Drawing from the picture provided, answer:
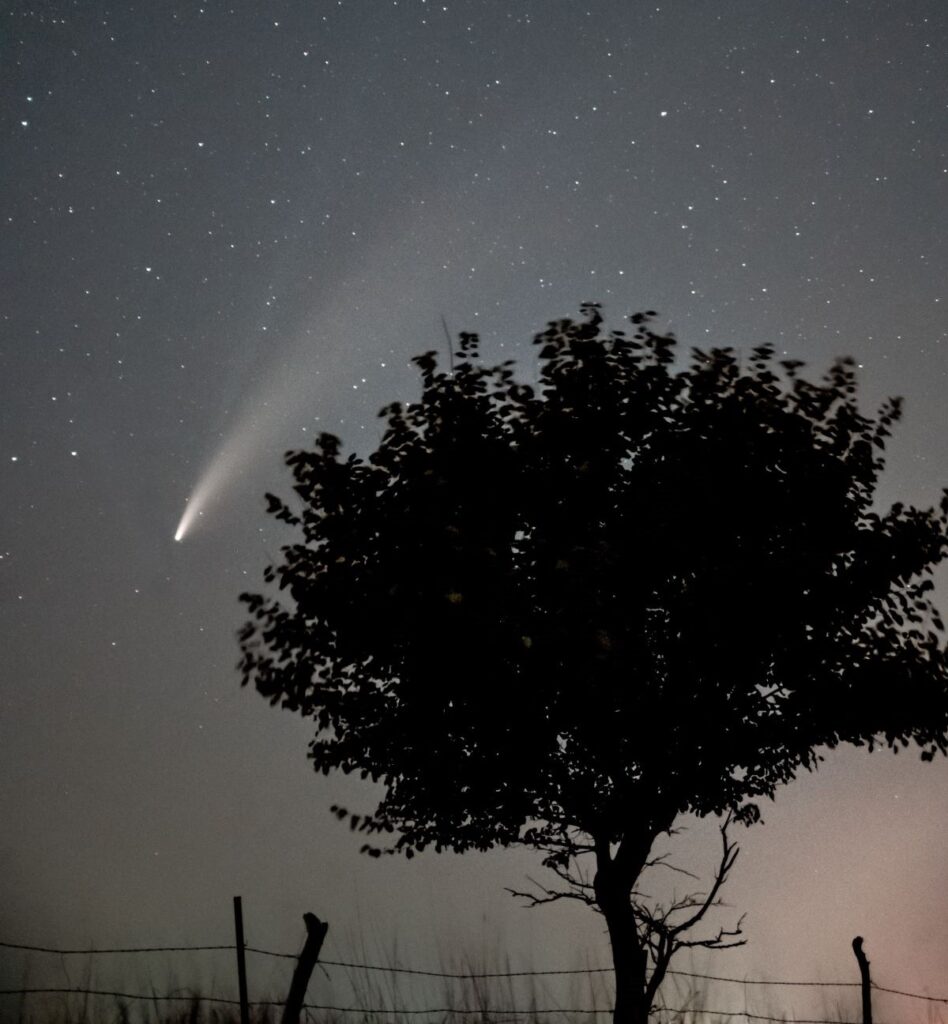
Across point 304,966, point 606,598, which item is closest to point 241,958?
point 304,966

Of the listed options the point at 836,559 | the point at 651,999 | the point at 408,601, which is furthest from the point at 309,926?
the point at 836,559

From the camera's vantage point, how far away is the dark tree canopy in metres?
15.9

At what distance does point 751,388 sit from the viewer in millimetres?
17297

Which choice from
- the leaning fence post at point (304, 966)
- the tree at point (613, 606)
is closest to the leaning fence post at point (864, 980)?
the tree at point (613, 606)

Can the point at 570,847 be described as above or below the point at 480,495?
below

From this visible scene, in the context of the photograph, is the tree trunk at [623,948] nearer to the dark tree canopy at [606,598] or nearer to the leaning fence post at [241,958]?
the dark tree canopy at [606,598]

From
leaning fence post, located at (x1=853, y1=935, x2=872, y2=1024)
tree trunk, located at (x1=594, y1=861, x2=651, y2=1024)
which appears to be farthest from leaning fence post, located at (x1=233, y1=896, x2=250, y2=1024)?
leaning fence post, located at (x1=853, y1=935, x2=872, y2=1024)

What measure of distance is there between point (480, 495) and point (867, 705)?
640cm

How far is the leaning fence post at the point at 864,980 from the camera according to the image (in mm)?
17672

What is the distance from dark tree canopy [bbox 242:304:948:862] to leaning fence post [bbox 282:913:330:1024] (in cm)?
420

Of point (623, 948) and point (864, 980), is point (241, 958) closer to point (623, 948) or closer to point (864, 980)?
point (623, 948)

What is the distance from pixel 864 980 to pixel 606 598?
7.49 m

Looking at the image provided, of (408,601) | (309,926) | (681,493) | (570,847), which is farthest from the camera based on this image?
(570,847)

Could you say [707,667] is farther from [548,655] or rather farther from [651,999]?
[651,999]
